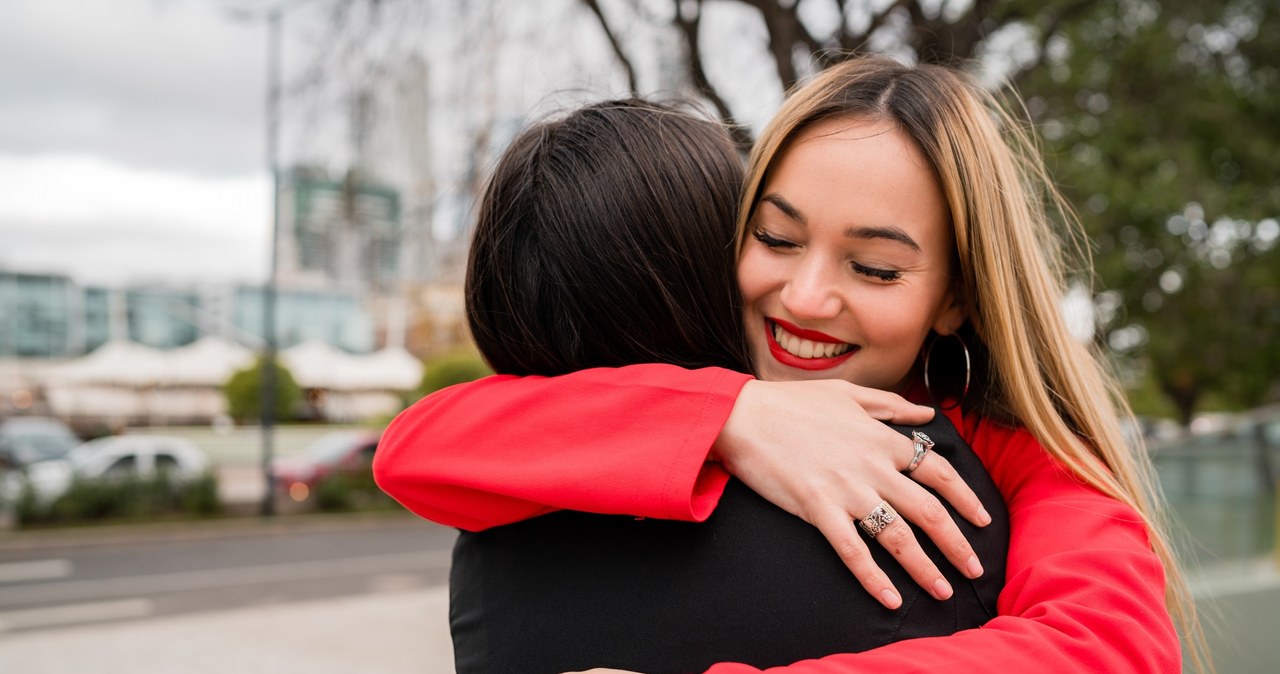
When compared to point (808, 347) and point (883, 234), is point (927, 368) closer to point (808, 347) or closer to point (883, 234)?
point (808, 347)

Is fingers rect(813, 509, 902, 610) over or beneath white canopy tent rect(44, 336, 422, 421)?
over

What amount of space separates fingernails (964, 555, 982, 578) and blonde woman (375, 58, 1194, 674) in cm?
1

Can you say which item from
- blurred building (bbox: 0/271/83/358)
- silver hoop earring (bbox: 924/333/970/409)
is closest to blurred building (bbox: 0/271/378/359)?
blurred building (bbox: 0/271/83/358)

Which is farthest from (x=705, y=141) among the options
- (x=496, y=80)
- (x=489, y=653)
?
(x=496, y=80)

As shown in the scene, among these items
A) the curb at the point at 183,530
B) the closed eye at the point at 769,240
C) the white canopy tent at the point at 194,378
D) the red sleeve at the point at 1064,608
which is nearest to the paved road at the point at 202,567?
the curb at the point at 183,530

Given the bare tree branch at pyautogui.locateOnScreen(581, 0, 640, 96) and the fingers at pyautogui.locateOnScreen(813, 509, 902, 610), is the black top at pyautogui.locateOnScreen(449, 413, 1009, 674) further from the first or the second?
the bare tree branch at pyautogui.locateOnScreen(581, 0, 640, 96)

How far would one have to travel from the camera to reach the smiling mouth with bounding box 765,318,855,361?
1.39 meters

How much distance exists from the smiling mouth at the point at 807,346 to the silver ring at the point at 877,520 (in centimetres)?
37

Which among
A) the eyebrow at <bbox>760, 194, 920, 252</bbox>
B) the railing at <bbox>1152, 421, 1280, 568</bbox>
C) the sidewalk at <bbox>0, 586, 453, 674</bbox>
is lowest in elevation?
the sidewalk at <bbox>0, 586, 453, 674</bbox>

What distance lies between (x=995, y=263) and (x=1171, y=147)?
35.7 feet

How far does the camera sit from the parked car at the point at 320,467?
1956 centimetres

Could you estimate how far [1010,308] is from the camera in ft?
4.43

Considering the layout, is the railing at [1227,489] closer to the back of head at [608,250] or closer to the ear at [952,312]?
the ear at [952,312]

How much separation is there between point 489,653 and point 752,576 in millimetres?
399
